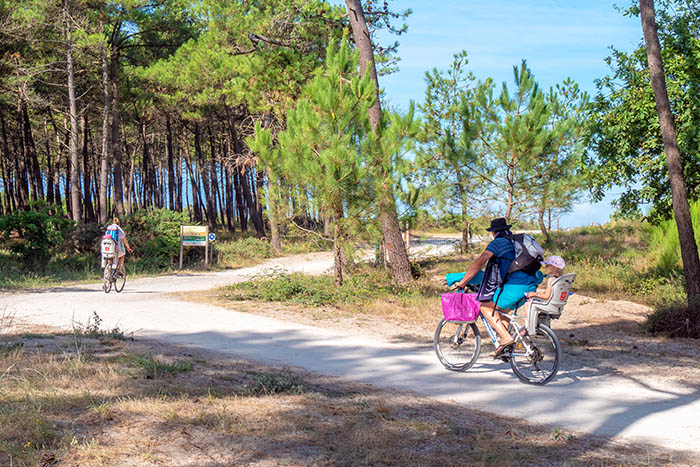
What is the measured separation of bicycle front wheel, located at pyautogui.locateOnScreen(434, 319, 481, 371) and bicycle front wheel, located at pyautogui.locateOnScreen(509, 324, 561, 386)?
20.0 inches

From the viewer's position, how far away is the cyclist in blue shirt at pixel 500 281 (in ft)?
21.2

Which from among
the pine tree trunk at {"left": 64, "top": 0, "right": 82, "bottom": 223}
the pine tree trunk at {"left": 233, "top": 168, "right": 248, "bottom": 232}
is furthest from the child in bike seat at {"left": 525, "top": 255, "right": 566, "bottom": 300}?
the pine tree trunk at {"left": 233, "top": 168, "right": 248, "bottom": 232}

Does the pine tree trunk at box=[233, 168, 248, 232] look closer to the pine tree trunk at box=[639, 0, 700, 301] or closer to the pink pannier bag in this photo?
the pine tree trunk at box=[639, 0, 700, 301]

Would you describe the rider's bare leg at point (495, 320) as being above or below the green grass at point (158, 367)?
above

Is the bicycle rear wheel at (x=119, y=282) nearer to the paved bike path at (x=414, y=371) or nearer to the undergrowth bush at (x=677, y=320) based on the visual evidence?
the paved bike path at (x=414, y=371)

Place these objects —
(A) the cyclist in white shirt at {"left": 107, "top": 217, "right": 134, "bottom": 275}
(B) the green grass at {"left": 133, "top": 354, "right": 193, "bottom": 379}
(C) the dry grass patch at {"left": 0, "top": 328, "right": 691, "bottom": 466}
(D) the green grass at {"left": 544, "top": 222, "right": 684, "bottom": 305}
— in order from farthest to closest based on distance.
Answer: (A) the cyclist in white shirt at {"left": 107, "top": 217, "right": 134, "bottom": 275}
(D) the green grass at {"left": 544, "top": 222, "right": 684, "bottom": 305}
(B) the green grass at {"left": 133, "top": 354, "right": 193, "bottom": 379}
(C) the dry grass patch at {"left": 0, "top": 328, "right": 691, "bottom": 466}

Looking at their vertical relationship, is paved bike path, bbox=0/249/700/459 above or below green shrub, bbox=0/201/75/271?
below

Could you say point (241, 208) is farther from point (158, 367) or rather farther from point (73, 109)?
point (158, 367)

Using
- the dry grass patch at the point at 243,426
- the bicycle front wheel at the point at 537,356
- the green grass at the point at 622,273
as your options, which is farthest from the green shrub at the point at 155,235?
the bicycle front wheel at the point at 537,356

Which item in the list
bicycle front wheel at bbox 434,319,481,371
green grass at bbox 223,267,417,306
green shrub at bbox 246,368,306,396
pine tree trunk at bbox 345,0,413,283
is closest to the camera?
green shrub at bbox 246,368,306,396

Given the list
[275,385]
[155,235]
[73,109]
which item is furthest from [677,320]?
[73,109]

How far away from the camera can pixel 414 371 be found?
7148 millimetres

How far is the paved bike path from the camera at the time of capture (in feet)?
17.9

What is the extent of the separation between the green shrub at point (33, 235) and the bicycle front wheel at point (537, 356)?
1764 centimetres
